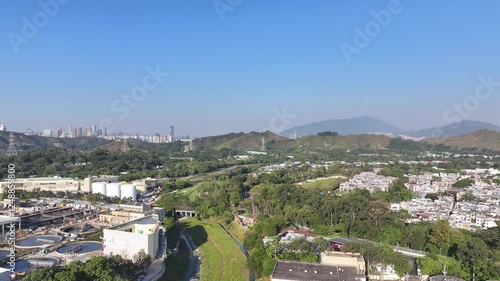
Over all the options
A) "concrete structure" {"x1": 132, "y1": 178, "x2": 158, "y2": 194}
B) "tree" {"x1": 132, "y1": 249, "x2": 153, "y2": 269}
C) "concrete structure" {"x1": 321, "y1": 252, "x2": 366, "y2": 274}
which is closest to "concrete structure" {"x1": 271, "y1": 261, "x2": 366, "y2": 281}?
"concrete structure" {"x1": 321, "y1": 252, "x2": 366, "y2": 274}

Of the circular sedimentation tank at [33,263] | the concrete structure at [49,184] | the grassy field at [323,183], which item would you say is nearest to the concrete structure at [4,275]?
the circular sedimentation tank at [33,263]

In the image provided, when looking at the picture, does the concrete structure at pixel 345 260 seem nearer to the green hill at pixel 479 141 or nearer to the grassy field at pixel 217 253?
the grassy field at pixel 217 253

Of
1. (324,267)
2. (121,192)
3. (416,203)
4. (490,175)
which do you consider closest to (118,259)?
(324,267)

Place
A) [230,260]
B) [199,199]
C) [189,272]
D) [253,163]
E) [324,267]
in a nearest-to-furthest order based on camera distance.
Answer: [324,267], [189,272], [230,260], [199,199], [253,163]

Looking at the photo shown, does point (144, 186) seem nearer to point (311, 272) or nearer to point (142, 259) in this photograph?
point (142, 259)

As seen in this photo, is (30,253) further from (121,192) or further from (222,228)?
(121,192)
